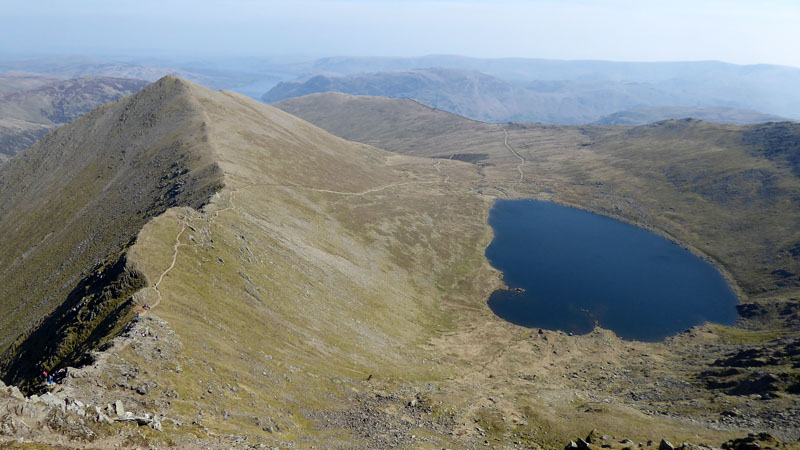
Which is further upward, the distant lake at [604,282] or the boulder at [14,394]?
the boulder at [14,394]

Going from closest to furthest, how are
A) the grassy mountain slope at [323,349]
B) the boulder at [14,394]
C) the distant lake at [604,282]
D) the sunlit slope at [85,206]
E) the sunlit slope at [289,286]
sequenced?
1. the boulder at [14,394]
2. the grassy mountain slope at [323,349]
3. the sunlit slope at [289,286]
4. the sunlit slope at [85,206]
5. the distant lake at [604,282]

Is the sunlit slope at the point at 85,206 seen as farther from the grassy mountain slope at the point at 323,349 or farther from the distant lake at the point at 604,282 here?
the distant lake at the point at 604,282

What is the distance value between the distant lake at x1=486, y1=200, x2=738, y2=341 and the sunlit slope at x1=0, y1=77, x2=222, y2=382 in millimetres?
95106

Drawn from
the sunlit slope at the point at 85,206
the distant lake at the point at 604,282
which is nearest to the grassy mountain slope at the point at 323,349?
the sunlit slope at the point at 85,206

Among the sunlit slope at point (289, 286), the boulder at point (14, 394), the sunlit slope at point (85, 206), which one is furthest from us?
the sunlit slope at point (85, 206)

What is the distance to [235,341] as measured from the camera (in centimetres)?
5675

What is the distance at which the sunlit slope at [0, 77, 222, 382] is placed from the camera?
5838cm

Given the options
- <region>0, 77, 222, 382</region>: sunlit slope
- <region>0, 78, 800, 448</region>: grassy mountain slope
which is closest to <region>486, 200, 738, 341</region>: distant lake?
<region>0, 78, 800, 448</region>: grassy mountain slope

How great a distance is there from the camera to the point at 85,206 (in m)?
127

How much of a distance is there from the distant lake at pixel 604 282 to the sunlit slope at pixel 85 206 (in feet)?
312

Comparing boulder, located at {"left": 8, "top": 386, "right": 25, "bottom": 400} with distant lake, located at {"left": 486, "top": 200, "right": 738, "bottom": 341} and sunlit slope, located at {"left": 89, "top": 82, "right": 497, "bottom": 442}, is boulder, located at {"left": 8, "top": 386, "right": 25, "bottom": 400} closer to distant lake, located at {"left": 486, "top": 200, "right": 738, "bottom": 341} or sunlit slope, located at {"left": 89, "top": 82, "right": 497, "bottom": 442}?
sunlit slope, located at {"left": 89, "top": 82, "right": 497, "bottom": 442}

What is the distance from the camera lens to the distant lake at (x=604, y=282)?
117m

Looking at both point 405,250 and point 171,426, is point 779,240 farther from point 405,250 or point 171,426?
point 171,426

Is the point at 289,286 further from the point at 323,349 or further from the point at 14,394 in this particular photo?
the point at 14,394
